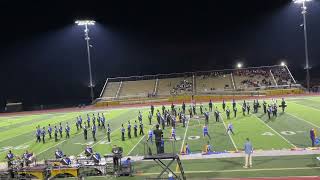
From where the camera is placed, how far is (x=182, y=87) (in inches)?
2442

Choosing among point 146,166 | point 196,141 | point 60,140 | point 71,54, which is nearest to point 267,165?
point 146,166

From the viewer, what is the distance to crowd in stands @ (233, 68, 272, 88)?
192ft

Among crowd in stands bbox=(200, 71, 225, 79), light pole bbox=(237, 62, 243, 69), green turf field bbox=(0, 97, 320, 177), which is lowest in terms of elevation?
green turf field bbox=(0, 97, 320, 177)

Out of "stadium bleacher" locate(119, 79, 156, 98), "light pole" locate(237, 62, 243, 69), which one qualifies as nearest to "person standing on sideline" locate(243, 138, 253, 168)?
"stadium bleacher" locate(119, 79, 156, 98)

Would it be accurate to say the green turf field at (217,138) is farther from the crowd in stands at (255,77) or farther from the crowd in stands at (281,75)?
the crowd in stands at (255,77)

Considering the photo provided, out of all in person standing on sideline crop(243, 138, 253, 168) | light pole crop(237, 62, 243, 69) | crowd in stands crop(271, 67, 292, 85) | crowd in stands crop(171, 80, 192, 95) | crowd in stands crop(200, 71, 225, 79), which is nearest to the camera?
person standing on sideline crop(243, 138, 253, 168)

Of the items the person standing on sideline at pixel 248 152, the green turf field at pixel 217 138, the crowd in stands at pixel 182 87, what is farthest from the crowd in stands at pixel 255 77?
the person standing on sideline at pixel 248 152

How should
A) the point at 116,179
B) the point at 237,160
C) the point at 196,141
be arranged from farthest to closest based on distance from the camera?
1. the point at 196,141
2. the point at 237,160
3. the point at 116,179

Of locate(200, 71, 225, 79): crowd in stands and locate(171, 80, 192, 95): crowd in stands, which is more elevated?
locate(200, 71, 225, 79): crowd in stands

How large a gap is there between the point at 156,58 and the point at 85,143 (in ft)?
132

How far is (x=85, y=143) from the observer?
25.3m

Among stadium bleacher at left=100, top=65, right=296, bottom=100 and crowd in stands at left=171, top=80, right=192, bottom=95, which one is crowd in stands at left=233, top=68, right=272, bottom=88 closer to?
stadium bleacher at left=100, top=65, right=296, bottom=100

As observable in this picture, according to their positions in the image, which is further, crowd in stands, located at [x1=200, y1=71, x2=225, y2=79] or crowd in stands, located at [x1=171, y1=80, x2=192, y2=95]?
crowd in stands, located at [x1=200, y1=71, x2=225, y2=79]

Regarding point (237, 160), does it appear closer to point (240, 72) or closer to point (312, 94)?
point (312, 94)
